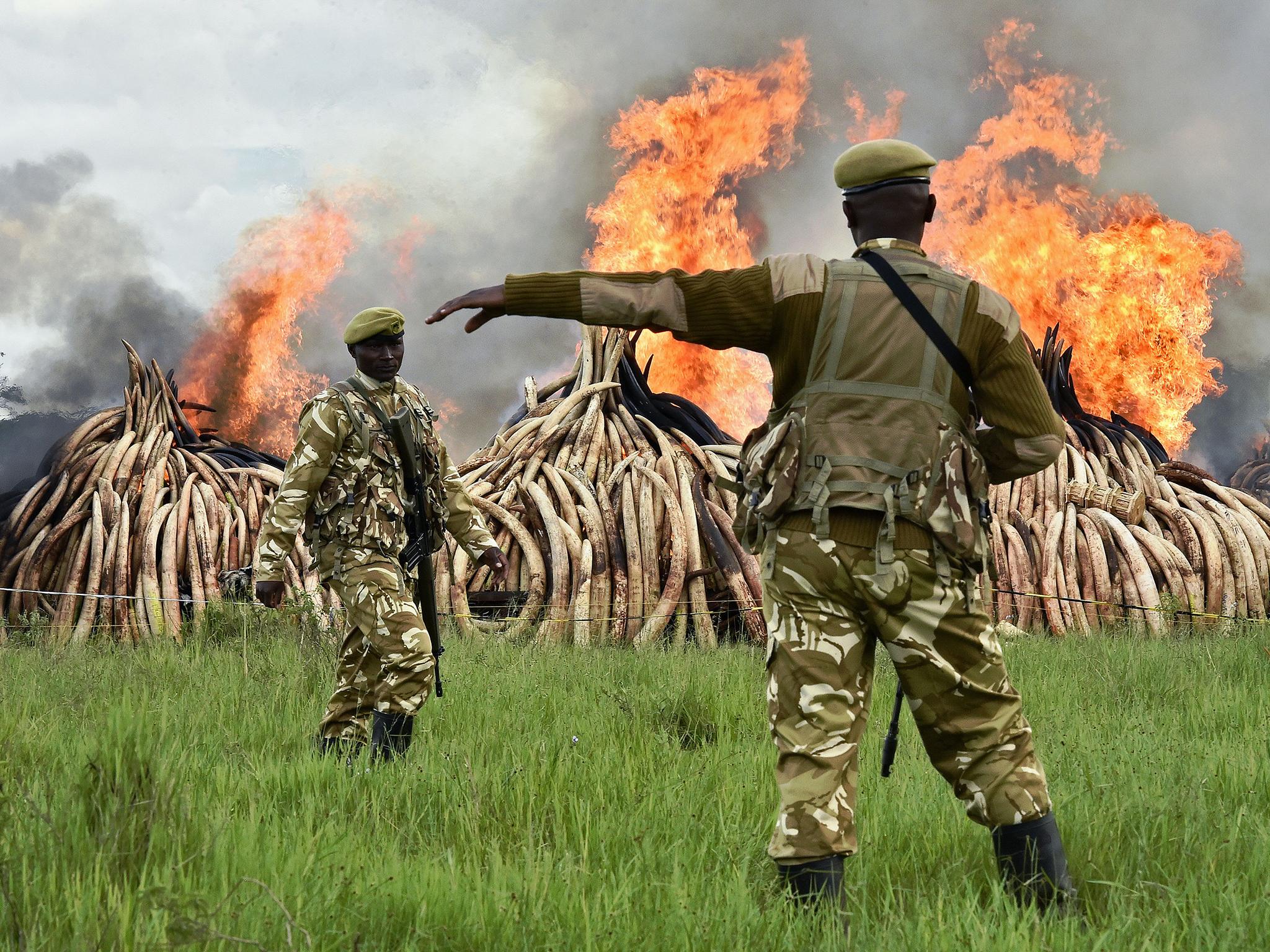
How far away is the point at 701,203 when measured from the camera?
15.6 meters

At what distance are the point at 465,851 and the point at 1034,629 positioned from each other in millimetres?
7092

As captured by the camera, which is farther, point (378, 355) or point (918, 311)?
point (378, 355)

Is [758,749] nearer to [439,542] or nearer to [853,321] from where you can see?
[439,542]

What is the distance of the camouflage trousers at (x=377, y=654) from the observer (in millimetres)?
4711

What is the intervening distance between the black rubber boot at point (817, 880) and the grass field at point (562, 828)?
0.19 feet

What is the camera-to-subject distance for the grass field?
8.26 feet

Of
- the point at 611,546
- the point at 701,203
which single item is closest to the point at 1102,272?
the point at 701,203

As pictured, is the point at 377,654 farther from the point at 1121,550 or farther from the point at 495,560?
the point at 1121,550

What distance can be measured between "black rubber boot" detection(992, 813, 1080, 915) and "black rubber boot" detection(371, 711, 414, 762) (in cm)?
263

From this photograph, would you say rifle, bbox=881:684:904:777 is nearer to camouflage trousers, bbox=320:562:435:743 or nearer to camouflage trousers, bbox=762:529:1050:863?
camouflage trousers, bbox=762:529:1050:863

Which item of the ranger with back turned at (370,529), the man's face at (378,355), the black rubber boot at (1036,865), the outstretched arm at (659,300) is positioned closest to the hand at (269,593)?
the ranger with back turned at (370,529)

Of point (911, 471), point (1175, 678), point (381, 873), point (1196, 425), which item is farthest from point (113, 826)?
point (1196, 425)

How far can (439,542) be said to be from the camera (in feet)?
18.0

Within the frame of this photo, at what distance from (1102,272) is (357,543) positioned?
15914mm
